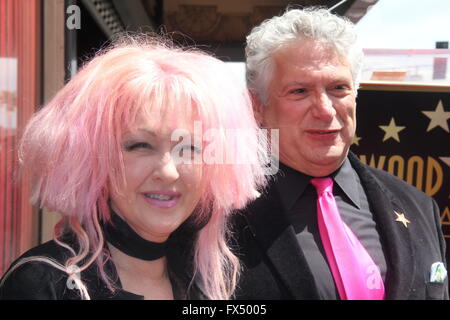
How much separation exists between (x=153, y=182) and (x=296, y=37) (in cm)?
67

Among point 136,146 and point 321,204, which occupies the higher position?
point 136,146

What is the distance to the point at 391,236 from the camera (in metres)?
1.44

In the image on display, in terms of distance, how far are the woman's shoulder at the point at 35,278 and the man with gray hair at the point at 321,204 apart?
0.49 m

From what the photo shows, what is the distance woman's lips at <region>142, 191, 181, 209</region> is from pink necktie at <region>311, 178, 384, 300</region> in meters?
0.52

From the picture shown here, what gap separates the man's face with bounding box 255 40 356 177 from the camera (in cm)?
146

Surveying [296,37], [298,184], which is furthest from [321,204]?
[296,37]

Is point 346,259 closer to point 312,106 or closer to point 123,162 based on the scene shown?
point 312,106

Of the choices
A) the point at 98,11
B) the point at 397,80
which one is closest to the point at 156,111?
the point at 397,80

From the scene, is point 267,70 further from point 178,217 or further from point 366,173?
point 178,217

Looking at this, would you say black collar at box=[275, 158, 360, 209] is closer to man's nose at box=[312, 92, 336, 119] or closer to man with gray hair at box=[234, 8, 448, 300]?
man with gray hair at box=[234, 8, 448, 300]

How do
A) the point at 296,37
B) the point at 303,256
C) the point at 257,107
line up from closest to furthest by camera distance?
the point at 303,256 < the point at 296,37 < the point at 257,107

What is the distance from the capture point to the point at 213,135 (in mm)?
1159

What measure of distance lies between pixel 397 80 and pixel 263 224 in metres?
1.24

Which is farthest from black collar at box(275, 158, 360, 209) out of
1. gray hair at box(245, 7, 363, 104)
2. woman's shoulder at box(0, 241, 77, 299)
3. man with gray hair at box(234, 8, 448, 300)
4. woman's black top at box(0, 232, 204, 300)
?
woman's shoulder at box(0, 241, 77, 299)
